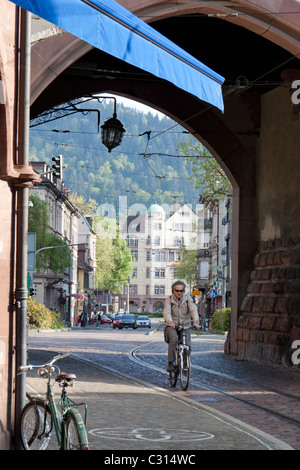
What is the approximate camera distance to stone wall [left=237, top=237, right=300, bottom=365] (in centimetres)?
1792

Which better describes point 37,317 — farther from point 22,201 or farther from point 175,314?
point 22,201

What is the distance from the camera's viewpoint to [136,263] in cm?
14750

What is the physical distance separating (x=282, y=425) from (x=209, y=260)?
79316 mm

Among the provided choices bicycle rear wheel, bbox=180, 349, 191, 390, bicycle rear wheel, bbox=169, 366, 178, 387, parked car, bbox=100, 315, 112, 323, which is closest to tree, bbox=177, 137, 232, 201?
bicycle rear wheel, bbox=169, 366, 178, 387

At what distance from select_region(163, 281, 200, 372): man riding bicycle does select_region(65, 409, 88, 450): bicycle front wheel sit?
7.26m

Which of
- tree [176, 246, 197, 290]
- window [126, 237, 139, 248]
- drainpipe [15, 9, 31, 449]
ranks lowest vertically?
drainpipe [15, 9, 31, 449]

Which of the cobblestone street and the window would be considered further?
the window

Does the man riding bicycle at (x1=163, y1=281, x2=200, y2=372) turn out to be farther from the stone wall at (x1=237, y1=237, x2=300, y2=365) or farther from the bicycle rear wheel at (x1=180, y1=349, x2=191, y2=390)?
the stone wall at (x1=237, y1=237, x2=300, y2=365)

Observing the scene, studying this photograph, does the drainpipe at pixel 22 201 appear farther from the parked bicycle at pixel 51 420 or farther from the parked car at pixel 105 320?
the parked car at pixel 105 320

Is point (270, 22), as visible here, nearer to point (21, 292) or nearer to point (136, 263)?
point (21, 292)

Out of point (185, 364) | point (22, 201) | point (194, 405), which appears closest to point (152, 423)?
point (194, 405)

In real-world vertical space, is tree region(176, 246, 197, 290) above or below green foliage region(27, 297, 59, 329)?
above

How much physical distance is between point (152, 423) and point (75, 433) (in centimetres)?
312
